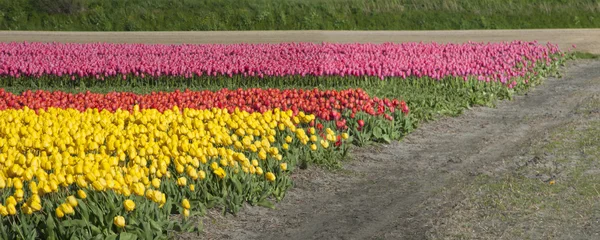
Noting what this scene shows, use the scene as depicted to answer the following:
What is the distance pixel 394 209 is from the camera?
944cm

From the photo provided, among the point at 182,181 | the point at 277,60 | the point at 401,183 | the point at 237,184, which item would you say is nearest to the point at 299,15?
the point at 277,60

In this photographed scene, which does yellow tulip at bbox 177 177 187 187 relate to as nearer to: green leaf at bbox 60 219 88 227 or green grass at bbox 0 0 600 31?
green leaf at bbox 60 219 88 227

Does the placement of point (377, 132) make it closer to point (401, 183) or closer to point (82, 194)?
point (401, 183)

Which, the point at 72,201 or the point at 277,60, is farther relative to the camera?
the point at 277,60

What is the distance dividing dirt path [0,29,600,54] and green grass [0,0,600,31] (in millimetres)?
2977

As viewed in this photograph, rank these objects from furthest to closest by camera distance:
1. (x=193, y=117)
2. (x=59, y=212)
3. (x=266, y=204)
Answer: (x=193, y=117) → (x=266, y=204) → (x=59, y=212)

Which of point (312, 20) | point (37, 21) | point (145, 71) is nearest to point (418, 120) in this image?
point (145, 71)

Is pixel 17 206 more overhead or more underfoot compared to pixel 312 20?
more overhead

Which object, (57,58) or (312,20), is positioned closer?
(57,58)

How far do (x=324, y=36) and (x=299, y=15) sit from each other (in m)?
5.91

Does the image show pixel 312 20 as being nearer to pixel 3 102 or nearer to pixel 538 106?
pixel 538 106

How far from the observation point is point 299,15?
116 feet

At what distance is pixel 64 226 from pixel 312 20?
90.2 feet

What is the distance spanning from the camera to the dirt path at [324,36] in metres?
28.8
